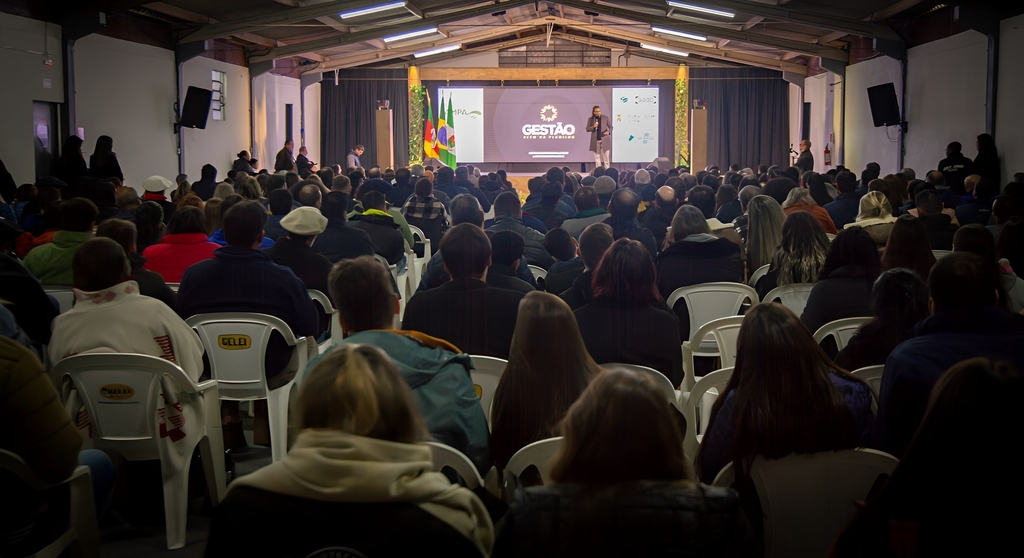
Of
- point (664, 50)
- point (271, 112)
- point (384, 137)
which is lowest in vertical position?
point (384, 137)

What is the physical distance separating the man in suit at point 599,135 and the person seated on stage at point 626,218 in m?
12.6

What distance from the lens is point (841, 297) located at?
145 inches

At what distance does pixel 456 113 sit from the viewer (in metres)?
20.3

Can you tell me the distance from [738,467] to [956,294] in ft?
3.08

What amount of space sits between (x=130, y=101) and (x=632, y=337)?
33.2 feet

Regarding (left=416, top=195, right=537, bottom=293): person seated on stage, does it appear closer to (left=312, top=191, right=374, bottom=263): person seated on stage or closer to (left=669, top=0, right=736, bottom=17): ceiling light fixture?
(left=312, top=191, right=374, bottom=263): person seated on stage

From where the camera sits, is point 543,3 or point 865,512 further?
point 543,3

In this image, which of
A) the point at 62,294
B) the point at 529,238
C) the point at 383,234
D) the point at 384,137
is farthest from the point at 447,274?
the point at 384,137

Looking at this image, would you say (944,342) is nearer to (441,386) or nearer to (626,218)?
(441,386)

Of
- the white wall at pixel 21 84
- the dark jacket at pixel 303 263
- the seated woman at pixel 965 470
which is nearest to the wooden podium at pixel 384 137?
the white wall at pixel 21 84

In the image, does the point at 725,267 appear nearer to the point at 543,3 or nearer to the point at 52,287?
the point at 52,287

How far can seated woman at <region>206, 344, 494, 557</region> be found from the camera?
1528mm

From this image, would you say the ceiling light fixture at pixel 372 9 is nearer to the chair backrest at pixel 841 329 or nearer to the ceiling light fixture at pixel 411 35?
the ceiling light fixture at pixel 411 35

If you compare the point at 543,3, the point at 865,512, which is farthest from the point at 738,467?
the point at 543,3
